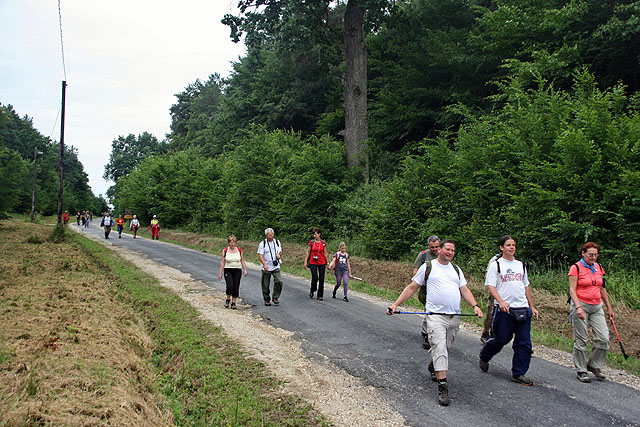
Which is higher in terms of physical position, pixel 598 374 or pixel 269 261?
pixel 269 261

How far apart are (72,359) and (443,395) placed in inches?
179

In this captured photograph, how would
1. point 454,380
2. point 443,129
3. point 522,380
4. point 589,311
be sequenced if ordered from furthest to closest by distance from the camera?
point 443,129 → point 589,311 → point 454,380 → point 522,380

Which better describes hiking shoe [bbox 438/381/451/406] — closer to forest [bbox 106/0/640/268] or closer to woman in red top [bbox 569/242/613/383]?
woman in red top [bbox 569/242/613/383]

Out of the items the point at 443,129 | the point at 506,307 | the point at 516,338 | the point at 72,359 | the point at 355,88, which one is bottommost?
the point at 72,359

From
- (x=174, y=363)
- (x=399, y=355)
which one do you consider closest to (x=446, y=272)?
(x=399, y=355)

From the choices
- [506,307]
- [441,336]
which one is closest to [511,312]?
[506,307]

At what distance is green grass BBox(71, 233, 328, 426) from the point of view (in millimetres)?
4605

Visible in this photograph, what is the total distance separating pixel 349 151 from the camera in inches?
874

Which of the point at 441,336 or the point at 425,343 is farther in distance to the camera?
the point at 425,343

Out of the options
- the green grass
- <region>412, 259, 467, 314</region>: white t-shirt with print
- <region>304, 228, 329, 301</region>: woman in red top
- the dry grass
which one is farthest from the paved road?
the dry grass

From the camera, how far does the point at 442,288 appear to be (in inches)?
218

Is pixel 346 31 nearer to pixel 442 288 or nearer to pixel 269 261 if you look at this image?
pixel 269 261

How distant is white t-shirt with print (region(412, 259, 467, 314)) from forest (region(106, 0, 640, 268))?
5.28m

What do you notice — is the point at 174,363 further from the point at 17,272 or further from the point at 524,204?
the point at 524,204
